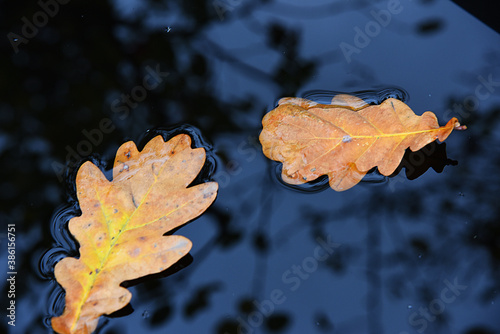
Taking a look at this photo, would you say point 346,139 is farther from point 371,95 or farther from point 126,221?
point 126,221

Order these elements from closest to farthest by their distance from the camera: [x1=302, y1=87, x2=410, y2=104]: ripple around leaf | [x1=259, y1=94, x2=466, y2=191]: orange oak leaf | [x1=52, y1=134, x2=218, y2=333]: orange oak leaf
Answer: [x1=52, y1=134, x2=218, y2=333]: orange oak leaf < [x1=259, y1=94, x2=466, y2=191]: orange oak leaf < [x1=302, y1=87, x2=410, y2=104]: ripple around leaf

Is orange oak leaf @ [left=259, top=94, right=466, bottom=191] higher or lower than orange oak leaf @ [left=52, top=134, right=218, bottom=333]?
lower

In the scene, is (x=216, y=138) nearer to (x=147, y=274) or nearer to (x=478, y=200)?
(x=147, y=274)

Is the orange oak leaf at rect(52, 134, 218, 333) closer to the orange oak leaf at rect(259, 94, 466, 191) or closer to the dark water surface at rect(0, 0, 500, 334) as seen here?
the dark water surface at rect(0, 0, 500, 334)

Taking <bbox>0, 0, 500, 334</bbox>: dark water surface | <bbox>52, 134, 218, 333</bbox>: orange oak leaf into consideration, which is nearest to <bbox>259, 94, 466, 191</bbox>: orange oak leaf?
<bbox>0, 0, 500, 334</bbox>: dark water surface

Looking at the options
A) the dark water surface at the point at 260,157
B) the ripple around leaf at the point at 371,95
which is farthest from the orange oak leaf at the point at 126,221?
the ripple around leaf at the point at 371,95

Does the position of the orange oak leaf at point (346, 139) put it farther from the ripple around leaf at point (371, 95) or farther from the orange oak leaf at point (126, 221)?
the orange oak leaf at point (126, 221)
